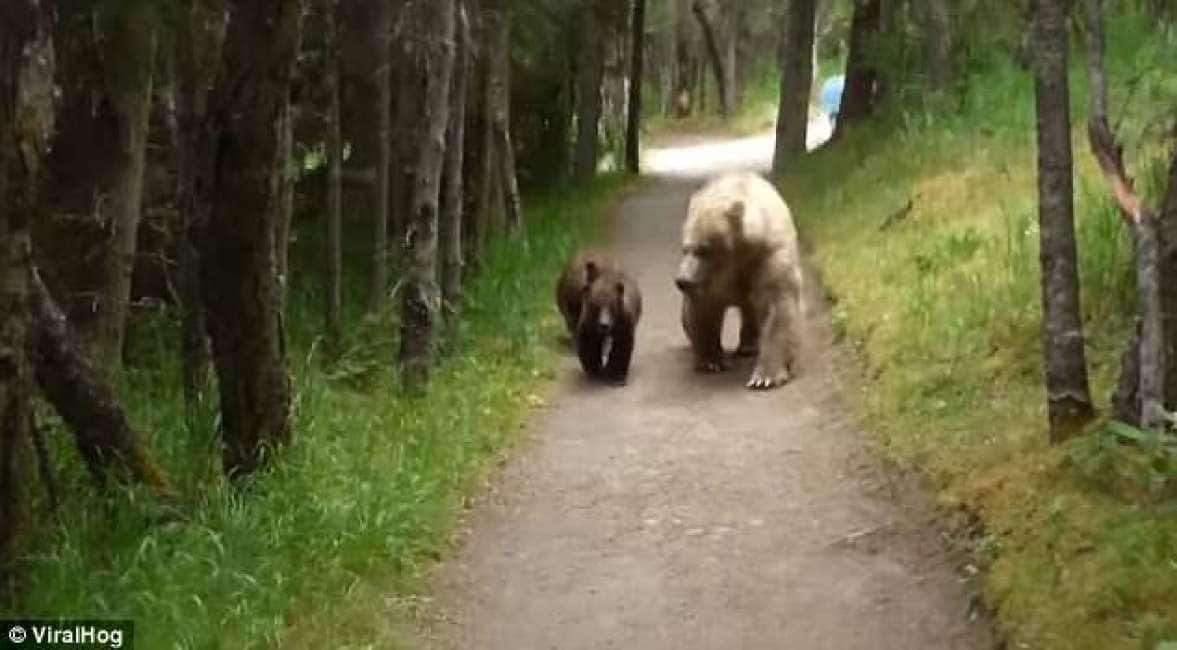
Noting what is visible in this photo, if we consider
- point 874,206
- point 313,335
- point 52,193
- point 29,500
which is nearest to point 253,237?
point 29,500

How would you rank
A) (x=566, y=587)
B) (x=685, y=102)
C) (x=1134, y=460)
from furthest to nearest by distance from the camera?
(x=685, y=102) < (x=566, y=587) < (x=1134, y=460)

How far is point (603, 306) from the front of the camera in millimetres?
11797

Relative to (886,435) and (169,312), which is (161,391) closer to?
(169,312)

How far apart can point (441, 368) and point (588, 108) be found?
12.9m

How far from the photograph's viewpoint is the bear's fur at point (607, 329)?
38.5 ft

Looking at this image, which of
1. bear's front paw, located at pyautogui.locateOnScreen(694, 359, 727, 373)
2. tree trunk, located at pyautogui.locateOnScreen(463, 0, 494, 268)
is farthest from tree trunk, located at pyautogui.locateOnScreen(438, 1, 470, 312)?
tree trunk, located at pyautogui.locateOnScreen(463, 0, 494, 268)

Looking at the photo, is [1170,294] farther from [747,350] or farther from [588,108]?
[588,108]

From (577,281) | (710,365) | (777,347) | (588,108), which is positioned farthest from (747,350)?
(588,108)

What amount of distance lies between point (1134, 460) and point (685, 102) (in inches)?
1543

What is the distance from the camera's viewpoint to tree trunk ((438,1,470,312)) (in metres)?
11.8

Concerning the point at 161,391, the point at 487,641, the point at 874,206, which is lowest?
the point at 487,641

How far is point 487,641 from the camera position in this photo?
6887 millimetres

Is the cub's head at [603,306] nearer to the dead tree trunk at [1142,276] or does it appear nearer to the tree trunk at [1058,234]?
the tree trunk at [1058,234]

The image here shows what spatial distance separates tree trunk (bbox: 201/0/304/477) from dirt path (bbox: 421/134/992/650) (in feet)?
4.00
